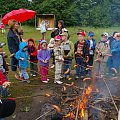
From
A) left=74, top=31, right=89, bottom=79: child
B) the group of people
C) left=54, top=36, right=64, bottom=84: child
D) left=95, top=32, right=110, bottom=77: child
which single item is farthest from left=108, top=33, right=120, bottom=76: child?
left=54, top=36, right=64, bottom=84: child

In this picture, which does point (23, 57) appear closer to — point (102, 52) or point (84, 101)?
point (102, 52)

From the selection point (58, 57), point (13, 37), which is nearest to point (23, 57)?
Answer: point (13, 37)

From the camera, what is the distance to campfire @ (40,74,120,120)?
553 cm

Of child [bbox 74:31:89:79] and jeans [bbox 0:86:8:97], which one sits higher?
child [bbox 74:31:89:79]

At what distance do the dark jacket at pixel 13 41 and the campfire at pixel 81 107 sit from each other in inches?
88.0

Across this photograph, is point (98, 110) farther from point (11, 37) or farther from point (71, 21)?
point (71, 21)

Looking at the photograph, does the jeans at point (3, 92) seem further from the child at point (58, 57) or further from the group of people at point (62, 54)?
the child at point (58, 57)

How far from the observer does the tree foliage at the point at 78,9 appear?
12.2 meters

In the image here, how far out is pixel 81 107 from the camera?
18.6 feet

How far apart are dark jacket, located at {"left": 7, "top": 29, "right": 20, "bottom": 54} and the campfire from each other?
7.34 ft

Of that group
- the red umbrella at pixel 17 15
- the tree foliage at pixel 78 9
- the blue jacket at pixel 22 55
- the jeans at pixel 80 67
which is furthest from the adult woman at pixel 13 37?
the tree foliage at pixel 78 9

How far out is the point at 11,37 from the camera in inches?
316

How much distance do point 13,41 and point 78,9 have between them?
327 inches

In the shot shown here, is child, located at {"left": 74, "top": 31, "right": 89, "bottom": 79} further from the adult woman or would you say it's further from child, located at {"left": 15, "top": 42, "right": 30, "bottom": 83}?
the adult woman
